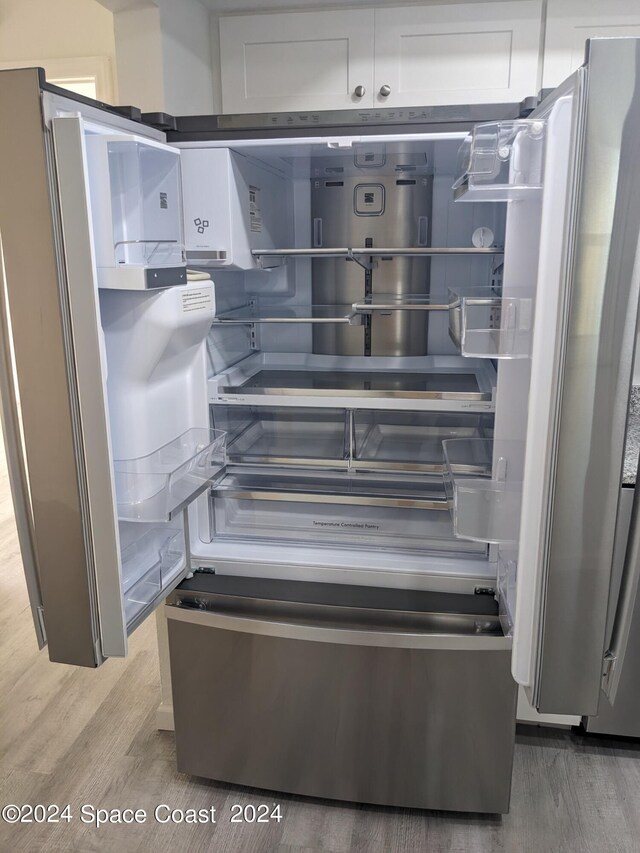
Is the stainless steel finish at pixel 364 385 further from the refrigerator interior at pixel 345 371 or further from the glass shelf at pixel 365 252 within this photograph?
the glass shelf at pixel 365 252

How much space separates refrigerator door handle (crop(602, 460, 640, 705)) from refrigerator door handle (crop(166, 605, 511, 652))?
0.46 metres

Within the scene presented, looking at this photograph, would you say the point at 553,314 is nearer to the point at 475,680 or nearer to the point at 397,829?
the point at 475,680

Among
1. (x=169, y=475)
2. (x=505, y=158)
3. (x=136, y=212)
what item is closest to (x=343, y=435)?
(x=169, y=475)

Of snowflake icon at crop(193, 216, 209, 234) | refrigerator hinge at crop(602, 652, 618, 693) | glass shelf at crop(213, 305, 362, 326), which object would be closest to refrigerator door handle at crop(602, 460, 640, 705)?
refrigerator hinge at crop(602, 652, 618, 693)

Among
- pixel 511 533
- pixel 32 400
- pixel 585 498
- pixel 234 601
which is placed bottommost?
pixel 234 601

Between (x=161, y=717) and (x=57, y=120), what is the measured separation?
5.39ft

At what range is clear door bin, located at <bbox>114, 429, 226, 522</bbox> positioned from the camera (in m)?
1.28

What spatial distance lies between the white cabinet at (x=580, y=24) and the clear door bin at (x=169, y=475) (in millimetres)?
1292

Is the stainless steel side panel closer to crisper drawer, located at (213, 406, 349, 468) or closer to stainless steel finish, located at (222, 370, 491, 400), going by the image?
crisper drawer, located at (213, 406, 349, 468)

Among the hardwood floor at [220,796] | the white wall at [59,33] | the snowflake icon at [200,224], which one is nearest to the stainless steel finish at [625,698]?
the hardwood floor at [220,796]

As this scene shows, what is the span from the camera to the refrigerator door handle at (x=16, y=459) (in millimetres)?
1064

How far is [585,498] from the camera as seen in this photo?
3.19ft

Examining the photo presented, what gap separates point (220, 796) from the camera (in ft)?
5.88

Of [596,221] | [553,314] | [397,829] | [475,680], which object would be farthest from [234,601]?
[596,221]
